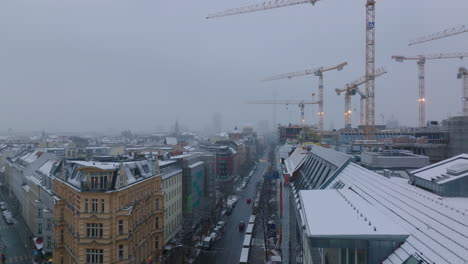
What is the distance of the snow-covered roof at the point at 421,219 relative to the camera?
1027cm

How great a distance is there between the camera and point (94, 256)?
96.3ft

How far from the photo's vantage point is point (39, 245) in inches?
1590

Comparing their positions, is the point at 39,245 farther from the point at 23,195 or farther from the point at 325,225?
the point at 325,225

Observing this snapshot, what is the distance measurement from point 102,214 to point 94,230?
1.67 m

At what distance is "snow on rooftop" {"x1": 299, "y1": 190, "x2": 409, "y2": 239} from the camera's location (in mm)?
12297

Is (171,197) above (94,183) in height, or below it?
below

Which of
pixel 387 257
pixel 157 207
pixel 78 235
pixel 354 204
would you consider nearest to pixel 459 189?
pixel 354 204

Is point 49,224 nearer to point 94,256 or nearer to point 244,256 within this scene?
point 94,256

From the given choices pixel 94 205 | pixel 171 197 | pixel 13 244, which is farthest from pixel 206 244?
pixel 13 244

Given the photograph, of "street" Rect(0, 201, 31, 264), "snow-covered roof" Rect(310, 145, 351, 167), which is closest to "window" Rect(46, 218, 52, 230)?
"street" Rect(0, 201, 31, 264)

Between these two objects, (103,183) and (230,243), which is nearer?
(103,183)

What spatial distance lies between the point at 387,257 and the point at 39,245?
4200cm

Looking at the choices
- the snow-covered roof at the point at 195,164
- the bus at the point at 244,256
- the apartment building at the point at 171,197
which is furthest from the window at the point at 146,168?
the bus at the point at 244,256

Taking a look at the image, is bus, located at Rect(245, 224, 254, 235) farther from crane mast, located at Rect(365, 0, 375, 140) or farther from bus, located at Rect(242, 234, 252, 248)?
crane mast, located at Rect(365, 0, 375, 140)
